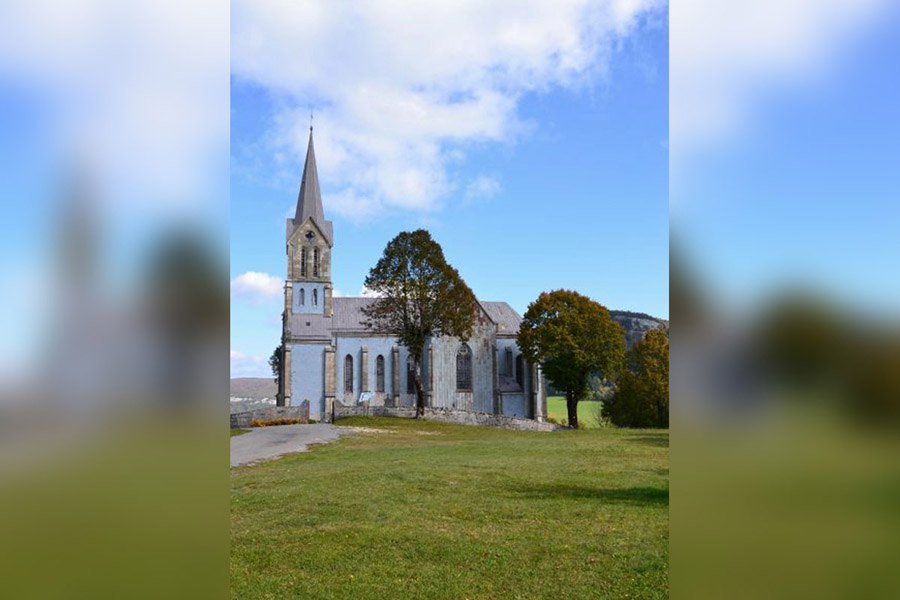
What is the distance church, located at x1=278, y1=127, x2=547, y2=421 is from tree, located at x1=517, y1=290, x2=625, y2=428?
598 cm

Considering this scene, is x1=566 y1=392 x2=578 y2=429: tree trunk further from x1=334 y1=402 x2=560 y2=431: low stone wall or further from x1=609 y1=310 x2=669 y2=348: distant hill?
x1=609 y1=310 x2=669 y2=348: distant hill

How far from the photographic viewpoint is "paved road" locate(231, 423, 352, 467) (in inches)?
895

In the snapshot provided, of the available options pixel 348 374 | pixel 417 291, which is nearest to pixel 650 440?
pixel 417 291

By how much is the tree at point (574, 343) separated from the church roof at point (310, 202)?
72.0ft

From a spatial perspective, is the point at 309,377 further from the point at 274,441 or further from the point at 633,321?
the point at 633,321

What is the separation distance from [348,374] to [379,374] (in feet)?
8.49

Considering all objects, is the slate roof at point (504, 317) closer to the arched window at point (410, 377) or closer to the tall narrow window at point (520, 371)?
the tall narrow window at point (520, 371)

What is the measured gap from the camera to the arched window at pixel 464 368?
55.6 metres
